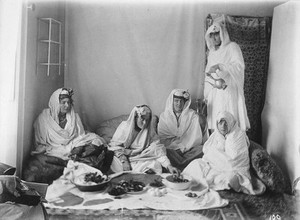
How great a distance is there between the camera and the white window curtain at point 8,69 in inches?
81.9

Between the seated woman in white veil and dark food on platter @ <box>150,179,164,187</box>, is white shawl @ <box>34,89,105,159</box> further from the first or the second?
dark food on platter @ <box>150,179,164,187</box>

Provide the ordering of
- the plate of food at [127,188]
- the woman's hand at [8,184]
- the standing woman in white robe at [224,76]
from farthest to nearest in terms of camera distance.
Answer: the standing woman in white robe at [224,76], the plate of food at [127,188], the woman's hand at [8,184]

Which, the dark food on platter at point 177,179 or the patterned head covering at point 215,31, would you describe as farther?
the patterned head covering at point 215,31

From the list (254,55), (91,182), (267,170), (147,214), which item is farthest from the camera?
(254,55)

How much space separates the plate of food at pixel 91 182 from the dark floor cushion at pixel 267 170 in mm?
930

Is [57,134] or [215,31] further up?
[215,31]

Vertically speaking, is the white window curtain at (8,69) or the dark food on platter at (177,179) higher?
the white window curtain at (8,69)

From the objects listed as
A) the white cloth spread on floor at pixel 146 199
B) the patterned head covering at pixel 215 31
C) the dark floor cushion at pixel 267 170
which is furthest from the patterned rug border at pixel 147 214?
the patterned head covering at pixel 215 31

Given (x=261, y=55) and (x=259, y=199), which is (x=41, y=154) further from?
(x=261, y=55)

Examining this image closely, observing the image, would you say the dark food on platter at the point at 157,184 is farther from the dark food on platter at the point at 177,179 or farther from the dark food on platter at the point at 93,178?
the dark food on platter at the point at 93,178

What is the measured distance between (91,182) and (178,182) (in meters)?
0.52

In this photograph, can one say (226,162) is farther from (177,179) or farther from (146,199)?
(146,199)

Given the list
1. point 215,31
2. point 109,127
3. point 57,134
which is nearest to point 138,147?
point 109,127

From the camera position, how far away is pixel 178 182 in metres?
2.20
